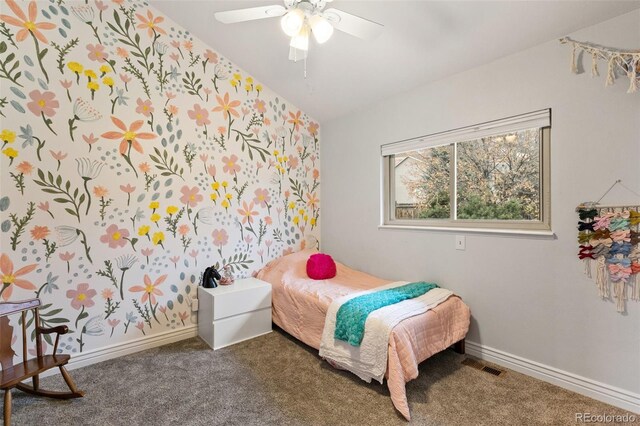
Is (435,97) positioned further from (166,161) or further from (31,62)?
(31,62)

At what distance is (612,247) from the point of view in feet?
5.74

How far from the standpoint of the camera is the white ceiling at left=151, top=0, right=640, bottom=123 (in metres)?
1.86

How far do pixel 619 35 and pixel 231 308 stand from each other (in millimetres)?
3199

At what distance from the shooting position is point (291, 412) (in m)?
1.74

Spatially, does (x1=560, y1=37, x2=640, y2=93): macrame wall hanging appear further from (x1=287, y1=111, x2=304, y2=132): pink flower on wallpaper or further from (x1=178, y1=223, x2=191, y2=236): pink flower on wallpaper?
(x1=178, y1=223, x2=191, y2=236): pink flower on wallpaper

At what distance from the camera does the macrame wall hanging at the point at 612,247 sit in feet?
5.56

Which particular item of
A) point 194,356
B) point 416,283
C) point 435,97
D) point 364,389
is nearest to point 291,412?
point 364,389

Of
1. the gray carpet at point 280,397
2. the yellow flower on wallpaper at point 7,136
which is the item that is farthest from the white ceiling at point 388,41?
the gray carpet at point 280,397

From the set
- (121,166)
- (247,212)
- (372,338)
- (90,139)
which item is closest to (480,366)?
(372,338)

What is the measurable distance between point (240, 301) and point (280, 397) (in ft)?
3.20

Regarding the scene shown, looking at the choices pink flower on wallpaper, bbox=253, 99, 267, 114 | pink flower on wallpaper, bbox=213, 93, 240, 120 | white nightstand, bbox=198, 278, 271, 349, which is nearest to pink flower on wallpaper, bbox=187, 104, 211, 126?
pink flower on wallpaper, bbox=213, 93, 240, 120

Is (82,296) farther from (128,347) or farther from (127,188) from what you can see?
(127,188)

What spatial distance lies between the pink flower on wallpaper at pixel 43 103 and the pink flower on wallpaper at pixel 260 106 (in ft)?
5.30

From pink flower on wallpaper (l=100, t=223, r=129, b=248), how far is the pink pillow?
1.62 meters
